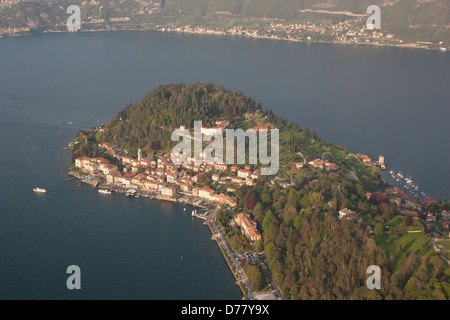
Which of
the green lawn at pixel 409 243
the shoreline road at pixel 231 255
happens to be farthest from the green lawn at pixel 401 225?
the shoreline road at pixel 231 255

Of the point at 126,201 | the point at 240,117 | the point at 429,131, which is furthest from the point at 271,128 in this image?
the point at 429,131

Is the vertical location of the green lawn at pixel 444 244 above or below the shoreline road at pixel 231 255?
above

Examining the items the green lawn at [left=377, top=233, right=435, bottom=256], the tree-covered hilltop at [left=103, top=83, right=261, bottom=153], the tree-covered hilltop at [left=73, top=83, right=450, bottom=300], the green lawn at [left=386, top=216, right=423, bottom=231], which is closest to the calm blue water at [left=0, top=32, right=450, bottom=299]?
the tree-covered hilltop at [left=73, top=83, right=450, bottom=300]

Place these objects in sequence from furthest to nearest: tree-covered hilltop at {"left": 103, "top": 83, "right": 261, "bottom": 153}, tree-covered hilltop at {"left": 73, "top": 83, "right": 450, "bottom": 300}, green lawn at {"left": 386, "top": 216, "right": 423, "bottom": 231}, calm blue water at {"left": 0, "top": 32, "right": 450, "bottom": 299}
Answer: tree-covered hilltop at {"left": 103, "top": 83, "right": 261, "bottom": 153}, green lawn at {"left": 386, "top": 216, "right": 423, "bottom": 231}, calm blue water at {"left": 0, "top": 32, "right": 450, "bottom": 299}, tree-covered hilltop at {"left": 73, "top": 83, "right": 450, "bottom": 300}

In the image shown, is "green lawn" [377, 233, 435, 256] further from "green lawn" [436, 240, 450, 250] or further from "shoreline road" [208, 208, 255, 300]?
"shoreline road" [208, 208, 255, 300]

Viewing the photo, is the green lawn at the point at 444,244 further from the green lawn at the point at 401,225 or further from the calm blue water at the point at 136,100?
the calm blue water at the point at 136,100

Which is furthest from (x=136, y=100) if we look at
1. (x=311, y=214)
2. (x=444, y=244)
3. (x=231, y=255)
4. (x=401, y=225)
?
→ (x=444, y=244)

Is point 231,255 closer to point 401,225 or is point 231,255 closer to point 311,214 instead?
point 311,214

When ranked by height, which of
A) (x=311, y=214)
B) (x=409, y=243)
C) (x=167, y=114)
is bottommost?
(x=409, y=243)
